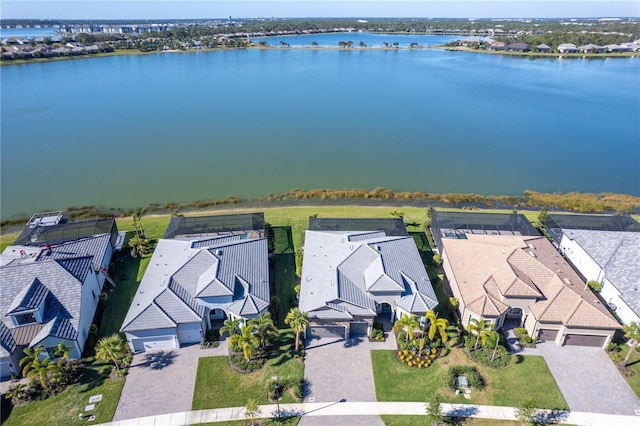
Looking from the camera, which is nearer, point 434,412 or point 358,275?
point 434,412

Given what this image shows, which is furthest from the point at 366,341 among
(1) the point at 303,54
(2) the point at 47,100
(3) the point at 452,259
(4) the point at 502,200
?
(1) the point at 303,54

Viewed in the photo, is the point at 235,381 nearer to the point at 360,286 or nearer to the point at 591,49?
the point at 360,286

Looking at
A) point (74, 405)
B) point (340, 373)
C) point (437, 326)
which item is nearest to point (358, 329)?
point (340, 373)

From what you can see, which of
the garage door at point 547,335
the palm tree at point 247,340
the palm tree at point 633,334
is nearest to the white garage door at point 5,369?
the palm tree at point 247,340

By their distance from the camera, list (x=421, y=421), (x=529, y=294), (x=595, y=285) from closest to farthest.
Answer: (x=421, y=421)
(x=529, y=294)
(x=595, y=285)

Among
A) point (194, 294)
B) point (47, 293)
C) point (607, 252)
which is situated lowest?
point (194, 294)

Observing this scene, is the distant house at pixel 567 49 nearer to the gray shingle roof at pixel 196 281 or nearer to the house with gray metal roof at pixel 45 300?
the gray shingle roof at pixel 196 281
